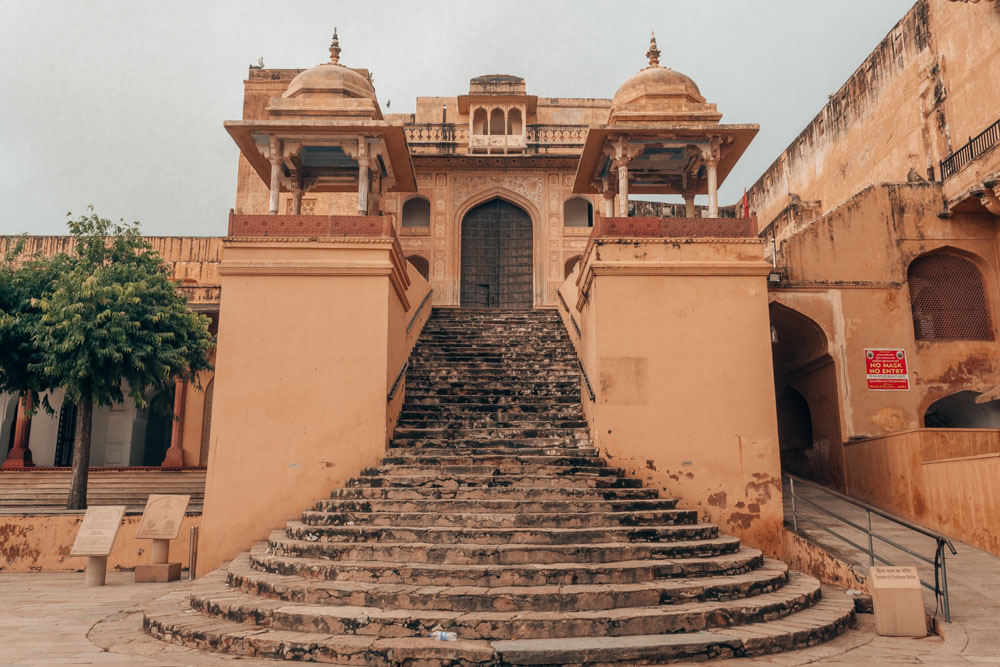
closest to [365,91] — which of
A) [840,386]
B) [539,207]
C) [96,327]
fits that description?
[96,327]

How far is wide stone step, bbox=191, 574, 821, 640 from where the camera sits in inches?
213

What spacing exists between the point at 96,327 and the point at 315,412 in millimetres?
4866

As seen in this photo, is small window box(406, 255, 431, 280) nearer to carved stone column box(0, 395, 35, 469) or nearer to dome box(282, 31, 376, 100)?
dome box(282, 31, 376, 100)

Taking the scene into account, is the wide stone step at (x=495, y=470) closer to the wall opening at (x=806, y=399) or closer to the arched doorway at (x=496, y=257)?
the wall opening at (x=806, y=399)

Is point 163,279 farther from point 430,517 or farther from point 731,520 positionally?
point 731,520

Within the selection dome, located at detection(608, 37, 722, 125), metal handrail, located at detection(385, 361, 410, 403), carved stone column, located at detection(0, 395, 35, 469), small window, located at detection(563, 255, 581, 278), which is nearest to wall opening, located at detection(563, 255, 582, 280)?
small window, located at detection(563, 255, 581, 278)

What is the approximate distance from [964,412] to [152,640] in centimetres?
1434

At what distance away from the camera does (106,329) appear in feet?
39.0

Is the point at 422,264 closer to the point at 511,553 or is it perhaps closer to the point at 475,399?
the point at 475,399

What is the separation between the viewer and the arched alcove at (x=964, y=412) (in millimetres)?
13695

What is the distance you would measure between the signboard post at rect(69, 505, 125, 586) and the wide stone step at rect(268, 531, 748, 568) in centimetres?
314

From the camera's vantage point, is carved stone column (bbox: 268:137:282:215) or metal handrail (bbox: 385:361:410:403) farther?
carved stone column (bbox: 268:137:282:215)

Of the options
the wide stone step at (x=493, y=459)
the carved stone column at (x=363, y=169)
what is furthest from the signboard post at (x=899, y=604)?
the carved stone column at (x=363, y=169)

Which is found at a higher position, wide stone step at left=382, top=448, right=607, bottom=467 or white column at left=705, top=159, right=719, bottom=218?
white column at left=705, top=159, right=719, bottom=218
